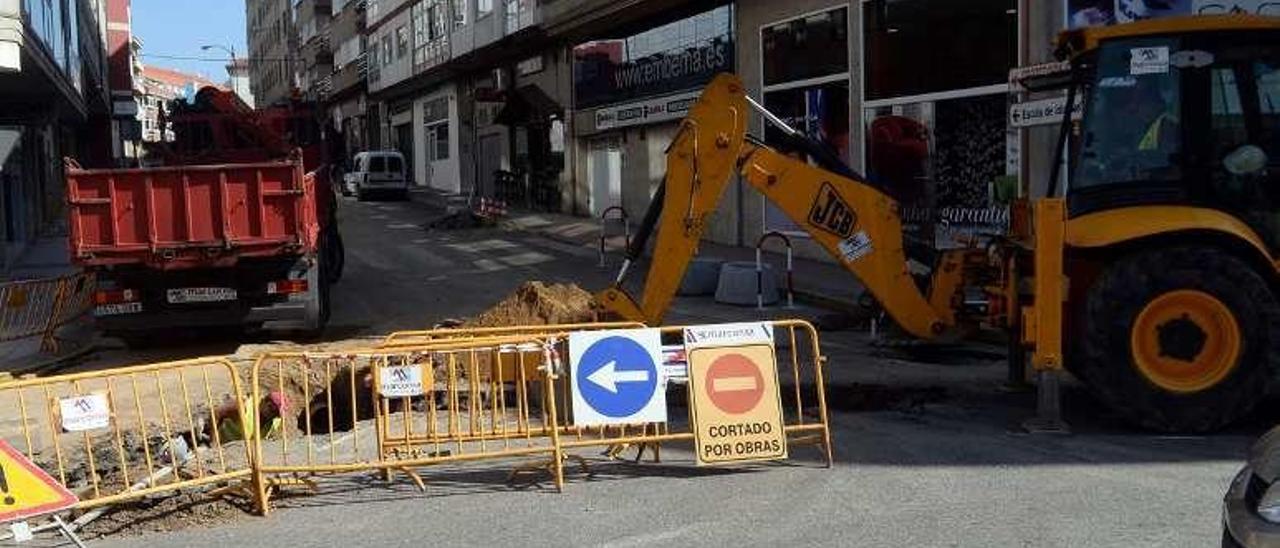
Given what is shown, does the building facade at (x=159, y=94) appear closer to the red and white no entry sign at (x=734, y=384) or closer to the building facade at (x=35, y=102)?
the building facade at (x=35, y=102)

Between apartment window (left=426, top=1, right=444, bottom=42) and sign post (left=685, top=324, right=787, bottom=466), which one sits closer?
sign post (left=685, top=324, right=787, bottom=466)

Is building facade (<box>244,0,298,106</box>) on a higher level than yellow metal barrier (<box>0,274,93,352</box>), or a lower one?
higher

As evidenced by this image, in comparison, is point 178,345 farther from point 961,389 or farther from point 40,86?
point 40,86

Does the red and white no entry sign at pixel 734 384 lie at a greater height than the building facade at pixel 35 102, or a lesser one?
lesser

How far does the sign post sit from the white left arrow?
12.1 inches

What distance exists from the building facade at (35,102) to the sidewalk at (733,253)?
10.7 m

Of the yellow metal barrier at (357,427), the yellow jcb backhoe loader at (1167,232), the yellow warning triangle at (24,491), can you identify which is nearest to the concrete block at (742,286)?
the yellow metal barrier at (357,427)

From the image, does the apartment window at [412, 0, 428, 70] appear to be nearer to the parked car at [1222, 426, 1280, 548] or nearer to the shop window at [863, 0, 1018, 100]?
the shop window at [863, 0, 1018, 100]

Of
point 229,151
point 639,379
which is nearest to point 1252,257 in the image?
point 639,379

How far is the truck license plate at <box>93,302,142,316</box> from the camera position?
1236 centimetres

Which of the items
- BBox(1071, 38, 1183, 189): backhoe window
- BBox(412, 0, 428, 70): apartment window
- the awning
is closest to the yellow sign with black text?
BBox(1071, 38, 1183, 189): backhoe window

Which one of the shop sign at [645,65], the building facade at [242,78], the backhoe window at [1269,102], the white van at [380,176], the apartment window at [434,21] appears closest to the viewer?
the backhoe window at [1269,102]

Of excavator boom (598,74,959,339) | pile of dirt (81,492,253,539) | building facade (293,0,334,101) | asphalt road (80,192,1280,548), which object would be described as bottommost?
asphalt road (80,192,1280,548)

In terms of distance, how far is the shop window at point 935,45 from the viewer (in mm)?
16594
